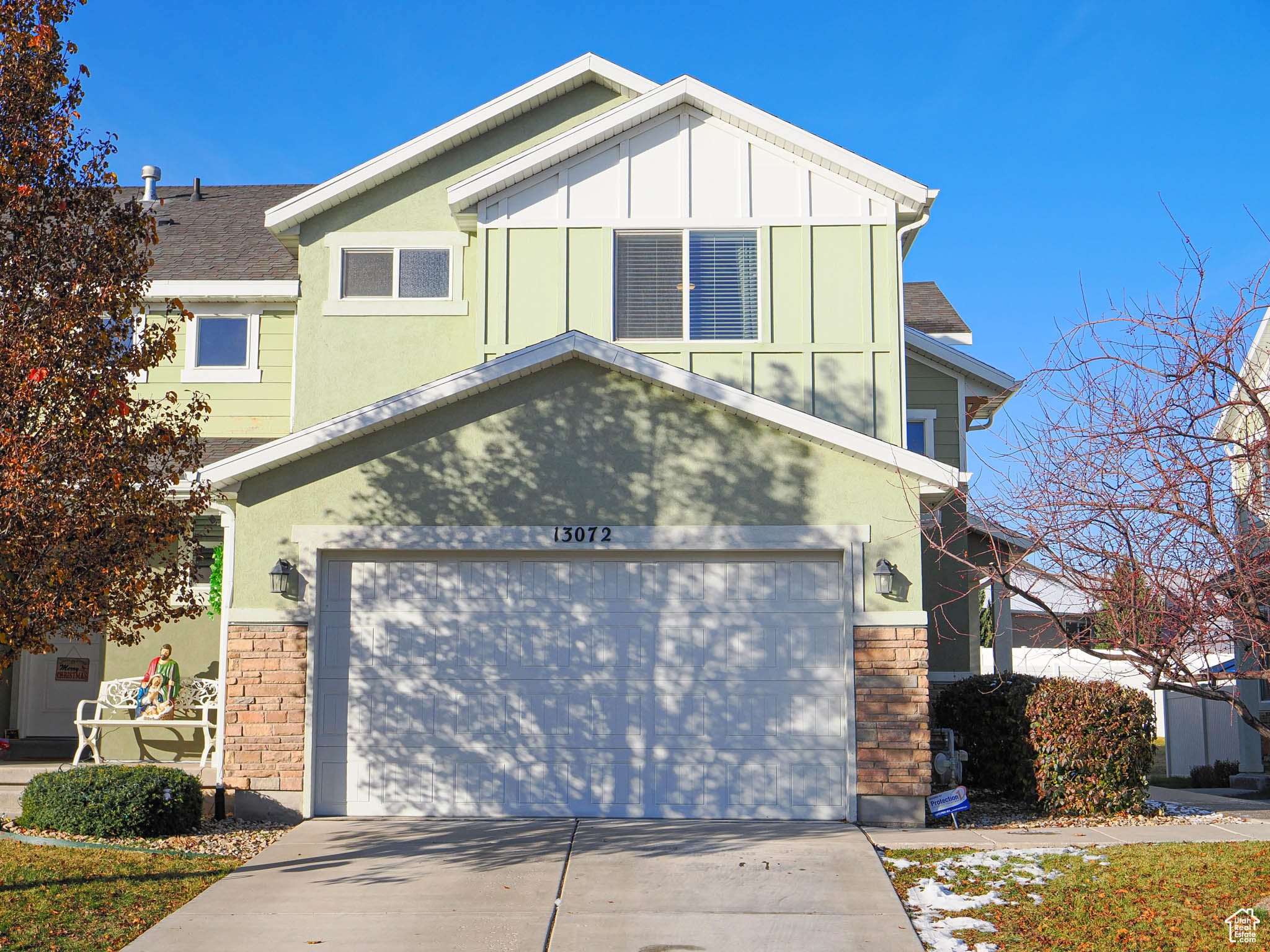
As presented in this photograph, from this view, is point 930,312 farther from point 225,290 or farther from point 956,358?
point 225,290

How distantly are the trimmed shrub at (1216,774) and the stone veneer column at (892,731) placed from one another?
29.0ft

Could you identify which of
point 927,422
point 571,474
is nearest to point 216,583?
point 571,474

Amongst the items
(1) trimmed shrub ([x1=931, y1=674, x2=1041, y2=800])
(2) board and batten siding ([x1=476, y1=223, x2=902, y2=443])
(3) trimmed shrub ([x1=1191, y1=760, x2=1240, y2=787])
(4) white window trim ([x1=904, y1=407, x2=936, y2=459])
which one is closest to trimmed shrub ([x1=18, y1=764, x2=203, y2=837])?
(2) board and batten siding ([x1=476, y1=223, x2=902, y2=443])

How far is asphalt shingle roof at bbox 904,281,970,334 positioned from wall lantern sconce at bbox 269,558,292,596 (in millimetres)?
9570

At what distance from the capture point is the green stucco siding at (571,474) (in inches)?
453

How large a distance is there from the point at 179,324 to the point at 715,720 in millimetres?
8314

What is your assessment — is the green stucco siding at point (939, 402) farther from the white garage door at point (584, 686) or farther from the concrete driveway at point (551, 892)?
the concrete driveway at point (551, 892)

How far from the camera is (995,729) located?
13000 millimetres

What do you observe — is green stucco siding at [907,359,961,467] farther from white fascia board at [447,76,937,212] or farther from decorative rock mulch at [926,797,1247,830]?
decorative rock mulch at [926,797,1247,830]

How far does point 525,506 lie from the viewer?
11.5m

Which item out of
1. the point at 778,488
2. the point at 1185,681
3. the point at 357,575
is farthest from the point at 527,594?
the point at 1185,681

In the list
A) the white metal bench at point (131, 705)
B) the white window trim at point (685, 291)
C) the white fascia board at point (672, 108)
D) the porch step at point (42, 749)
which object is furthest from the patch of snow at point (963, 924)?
the porch step at point (42, 749)

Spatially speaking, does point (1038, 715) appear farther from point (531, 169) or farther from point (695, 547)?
point (531, 169)

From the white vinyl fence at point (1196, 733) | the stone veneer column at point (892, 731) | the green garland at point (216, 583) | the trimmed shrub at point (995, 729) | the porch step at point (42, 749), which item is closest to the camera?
the stone veneer column at point (892, 731)
